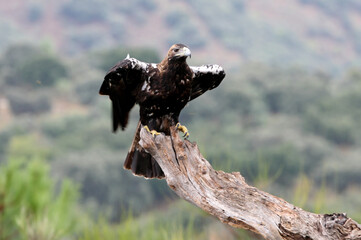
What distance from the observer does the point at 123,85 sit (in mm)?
5219

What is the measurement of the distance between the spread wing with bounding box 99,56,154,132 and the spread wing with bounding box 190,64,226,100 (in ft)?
1.68

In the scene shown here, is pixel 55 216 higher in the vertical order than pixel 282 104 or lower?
lower

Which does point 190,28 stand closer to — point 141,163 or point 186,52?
point 141,163

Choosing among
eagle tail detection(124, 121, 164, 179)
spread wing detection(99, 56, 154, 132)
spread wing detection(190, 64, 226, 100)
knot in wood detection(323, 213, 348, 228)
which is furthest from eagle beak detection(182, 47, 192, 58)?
knot in wood detection(323, 213, 348, 228)

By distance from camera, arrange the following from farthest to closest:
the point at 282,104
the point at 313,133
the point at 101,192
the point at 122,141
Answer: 1. the point at 282,104
2. the point at 313,133
3. the point at 122,141
4. the point at 101,192

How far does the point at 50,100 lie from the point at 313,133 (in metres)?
19.1

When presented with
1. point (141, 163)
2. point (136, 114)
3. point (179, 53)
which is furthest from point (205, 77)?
point (136, 114)

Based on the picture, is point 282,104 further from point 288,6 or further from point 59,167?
point 288,6

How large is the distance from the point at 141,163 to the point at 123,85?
2.32ft

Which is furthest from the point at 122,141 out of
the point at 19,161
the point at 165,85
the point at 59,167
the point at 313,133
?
the point at 165,85

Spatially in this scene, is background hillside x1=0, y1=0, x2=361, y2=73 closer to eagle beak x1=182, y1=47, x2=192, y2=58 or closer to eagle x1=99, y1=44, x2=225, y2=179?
eagle x1=99, y1=44, x2=225, y2=179

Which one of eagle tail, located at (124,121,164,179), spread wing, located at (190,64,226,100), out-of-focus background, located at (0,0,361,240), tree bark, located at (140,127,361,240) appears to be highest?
out-of-focus background, located at (0,0,361,240)

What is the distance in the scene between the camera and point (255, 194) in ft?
12.2

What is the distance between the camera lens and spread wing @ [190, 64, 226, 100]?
541 cm
